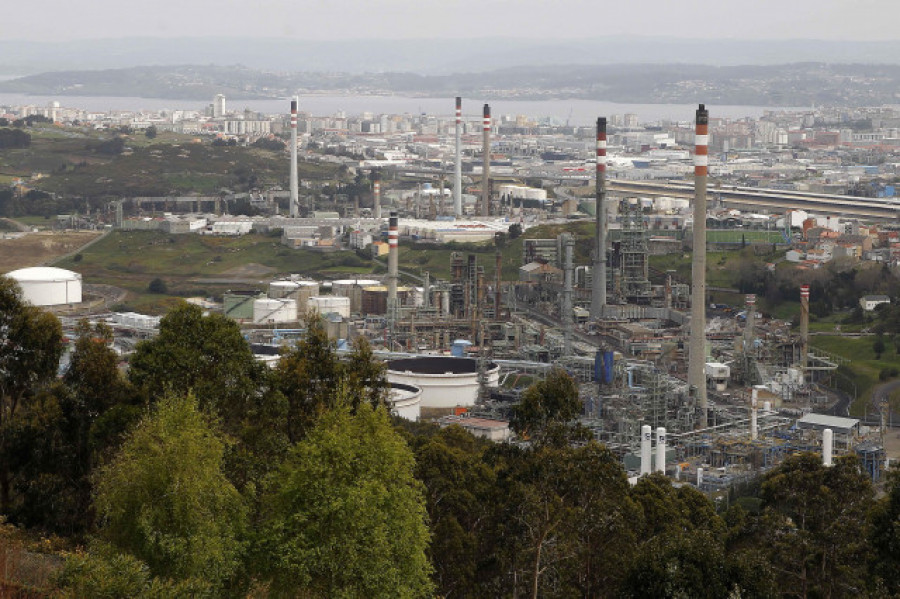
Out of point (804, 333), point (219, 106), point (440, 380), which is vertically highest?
point (219, 106)

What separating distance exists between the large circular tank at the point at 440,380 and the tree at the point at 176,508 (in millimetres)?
12773

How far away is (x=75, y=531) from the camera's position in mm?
9930

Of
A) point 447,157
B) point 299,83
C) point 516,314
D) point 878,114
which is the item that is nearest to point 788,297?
A: point 516,314

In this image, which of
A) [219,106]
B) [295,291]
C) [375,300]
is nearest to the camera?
[375,300]

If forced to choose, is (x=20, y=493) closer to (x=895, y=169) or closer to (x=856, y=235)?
(x=856, y=235)

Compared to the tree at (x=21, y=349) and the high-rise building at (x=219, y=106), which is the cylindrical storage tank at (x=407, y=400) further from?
the high-rise building at (x=219, y=106)

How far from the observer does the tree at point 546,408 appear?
31.8 ft

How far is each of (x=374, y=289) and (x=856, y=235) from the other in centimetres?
1229

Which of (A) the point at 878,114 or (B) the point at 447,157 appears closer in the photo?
(B) the point at 447,157

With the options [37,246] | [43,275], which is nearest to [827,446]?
[43,275]

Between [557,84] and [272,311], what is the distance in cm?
11351

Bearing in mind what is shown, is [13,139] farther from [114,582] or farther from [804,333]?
[114,582]

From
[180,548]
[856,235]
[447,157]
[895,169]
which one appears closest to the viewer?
[180,548]

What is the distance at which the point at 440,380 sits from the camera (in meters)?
20.5
